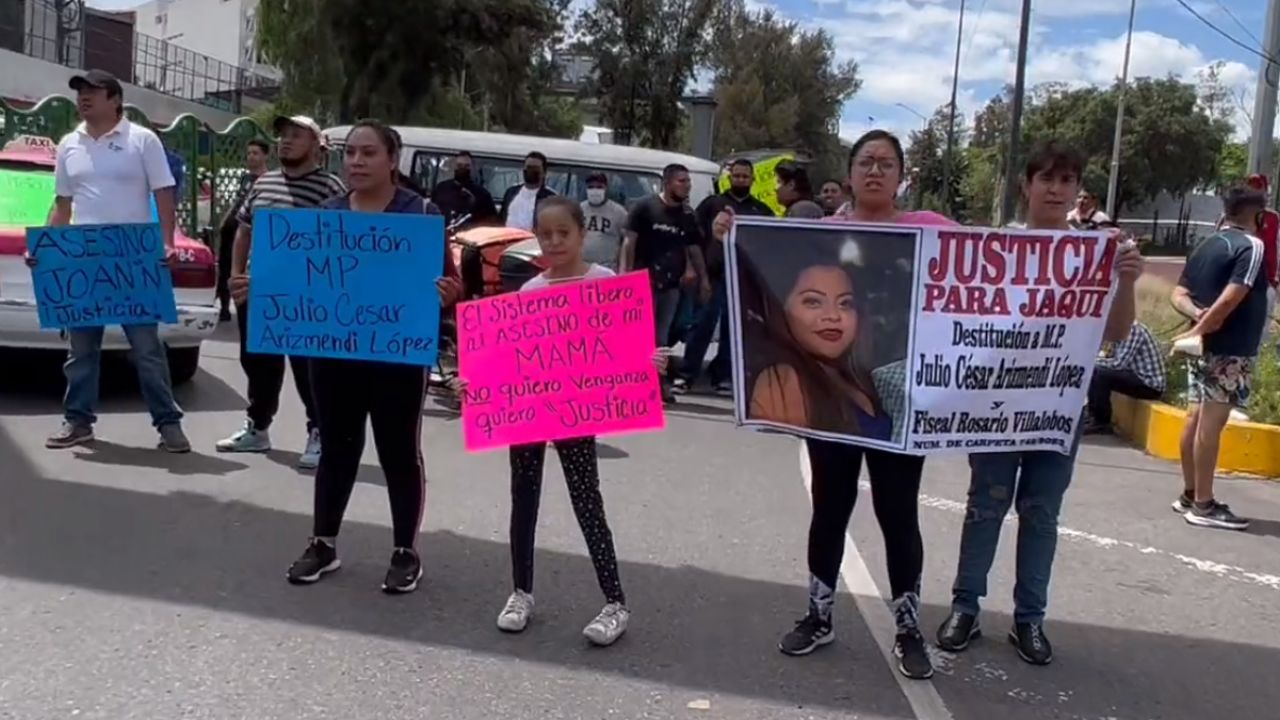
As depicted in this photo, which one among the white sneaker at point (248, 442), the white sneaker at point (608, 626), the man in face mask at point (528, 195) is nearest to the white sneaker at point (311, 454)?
the white sneaker at point (248, 442)

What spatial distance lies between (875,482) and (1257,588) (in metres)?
2.48

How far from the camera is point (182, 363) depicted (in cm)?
949

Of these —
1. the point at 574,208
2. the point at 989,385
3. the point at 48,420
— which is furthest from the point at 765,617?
the point at 48,420

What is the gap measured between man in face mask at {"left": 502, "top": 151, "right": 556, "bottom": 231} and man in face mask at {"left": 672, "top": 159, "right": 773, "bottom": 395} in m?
1.56

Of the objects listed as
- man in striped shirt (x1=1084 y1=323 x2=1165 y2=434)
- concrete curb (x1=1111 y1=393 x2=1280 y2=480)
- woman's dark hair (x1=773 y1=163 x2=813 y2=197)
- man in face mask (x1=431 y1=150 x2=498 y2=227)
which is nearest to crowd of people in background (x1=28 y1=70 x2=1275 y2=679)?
concrete curb (x1=1111 y1=393 x2=1280 y2=480)

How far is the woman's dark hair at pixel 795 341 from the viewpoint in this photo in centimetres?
448

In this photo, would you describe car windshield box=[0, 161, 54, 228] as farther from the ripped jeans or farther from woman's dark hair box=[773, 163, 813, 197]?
the ripped jeans

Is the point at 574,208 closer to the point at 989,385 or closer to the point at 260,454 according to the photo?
the point at 989,385

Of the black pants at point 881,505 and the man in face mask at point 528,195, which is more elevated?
the man in face mask at point 528,195

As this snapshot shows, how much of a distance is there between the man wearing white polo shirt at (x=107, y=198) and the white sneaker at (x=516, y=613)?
3.31m

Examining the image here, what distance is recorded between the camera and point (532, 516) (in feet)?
15.6

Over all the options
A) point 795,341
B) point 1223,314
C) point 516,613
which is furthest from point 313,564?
point 1223,314

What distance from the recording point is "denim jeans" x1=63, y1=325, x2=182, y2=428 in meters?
7.28

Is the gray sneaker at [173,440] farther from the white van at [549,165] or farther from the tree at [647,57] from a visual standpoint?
the tree at [647,57]
